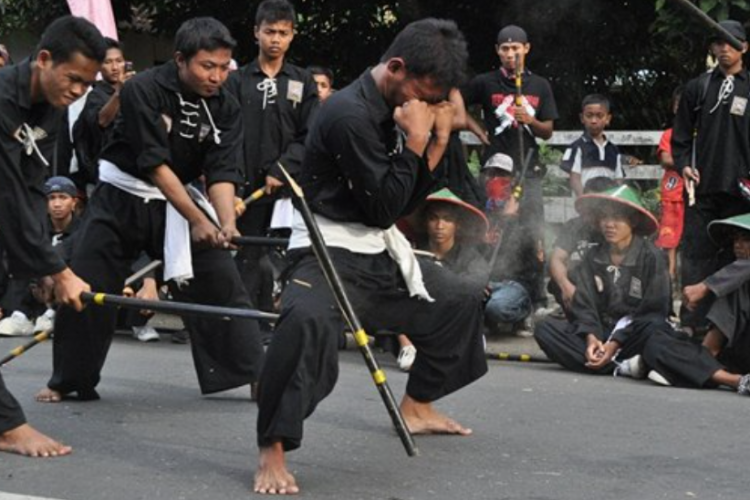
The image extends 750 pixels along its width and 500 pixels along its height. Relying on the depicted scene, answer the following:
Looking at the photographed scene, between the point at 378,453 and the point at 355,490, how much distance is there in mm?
675

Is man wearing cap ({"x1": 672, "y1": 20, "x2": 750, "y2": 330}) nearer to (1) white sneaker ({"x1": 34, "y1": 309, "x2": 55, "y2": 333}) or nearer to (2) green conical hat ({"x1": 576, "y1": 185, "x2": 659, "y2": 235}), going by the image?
(2) green conical hat ({"x1": 576, "y1": 185, "x2": 659, "y2": 235})

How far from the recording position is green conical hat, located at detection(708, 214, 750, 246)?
8344 millimetres

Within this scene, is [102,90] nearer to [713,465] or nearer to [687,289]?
[687,289]

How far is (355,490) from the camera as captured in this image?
216 inches

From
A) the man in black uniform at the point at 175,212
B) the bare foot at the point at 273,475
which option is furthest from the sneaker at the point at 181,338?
the bare foot at the point at 273,475

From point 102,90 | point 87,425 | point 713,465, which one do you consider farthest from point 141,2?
point 713,465

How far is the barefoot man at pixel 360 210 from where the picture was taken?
548 cm

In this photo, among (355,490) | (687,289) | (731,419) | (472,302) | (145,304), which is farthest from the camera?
(687,289)

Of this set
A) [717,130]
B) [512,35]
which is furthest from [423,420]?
[512,35]

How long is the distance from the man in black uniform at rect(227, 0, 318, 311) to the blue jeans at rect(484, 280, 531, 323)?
1481 millimetres

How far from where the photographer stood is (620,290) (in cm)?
870

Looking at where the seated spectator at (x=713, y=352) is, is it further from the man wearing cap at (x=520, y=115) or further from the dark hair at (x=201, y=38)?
the dark hair at (x=201, y=38)

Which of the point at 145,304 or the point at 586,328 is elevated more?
the point at 145,304

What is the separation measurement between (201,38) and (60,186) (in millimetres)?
3717
